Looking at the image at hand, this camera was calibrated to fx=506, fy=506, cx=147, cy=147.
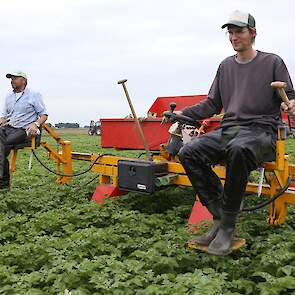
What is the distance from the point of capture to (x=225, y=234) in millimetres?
3822

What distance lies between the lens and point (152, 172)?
5.00 meters

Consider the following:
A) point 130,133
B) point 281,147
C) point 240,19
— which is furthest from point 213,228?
point 130,133

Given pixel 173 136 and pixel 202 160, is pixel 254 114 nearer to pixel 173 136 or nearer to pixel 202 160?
pixel 202 160

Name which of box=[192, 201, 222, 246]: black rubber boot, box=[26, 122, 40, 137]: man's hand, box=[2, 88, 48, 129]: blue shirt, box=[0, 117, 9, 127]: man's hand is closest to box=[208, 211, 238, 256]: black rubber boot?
box=[192, 201, 222, 246]: black rubber boot

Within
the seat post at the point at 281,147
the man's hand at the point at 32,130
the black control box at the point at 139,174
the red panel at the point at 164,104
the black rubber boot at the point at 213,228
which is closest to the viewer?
the black rubber boot at the point at 213,228

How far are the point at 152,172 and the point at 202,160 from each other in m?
0.97

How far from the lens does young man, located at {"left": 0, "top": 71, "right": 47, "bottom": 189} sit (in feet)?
23.2

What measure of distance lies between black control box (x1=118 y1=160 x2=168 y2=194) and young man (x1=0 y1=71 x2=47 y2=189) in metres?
2.19

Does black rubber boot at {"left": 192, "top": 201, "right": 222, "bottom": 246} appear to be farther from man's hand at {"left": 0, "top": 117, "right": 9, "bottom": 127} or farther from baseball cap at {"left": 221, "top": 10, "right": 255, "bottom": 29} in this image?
man's hand at {"left": 0, "top": 117, "right": 9, "bottom": 127}

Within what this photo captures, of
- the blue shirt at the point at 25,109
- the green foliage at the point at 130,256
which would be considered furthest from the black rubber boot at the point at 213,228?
the blue shirt at the point at 25,109

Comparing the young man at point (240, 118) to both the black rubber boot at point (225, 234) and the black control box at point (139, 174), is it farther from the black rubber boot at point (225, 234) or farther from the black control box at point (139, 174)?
the black control box at point (139, 174)

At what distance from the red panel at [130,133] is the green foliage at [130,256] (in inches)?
42.2

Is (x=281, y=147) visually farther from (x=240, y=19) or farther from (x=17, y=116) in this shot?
(x=17, y=116)

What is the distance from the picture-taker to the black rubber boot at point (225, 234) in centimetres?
377
